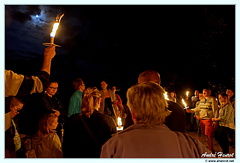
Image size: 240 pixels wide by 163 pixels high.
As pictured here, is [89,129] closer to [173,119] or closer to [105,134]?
[105,134]

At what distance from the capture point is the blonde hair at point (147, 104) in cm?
175

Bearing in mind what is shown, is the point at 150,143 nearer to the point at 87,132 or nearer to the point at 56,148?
the point at 87,132

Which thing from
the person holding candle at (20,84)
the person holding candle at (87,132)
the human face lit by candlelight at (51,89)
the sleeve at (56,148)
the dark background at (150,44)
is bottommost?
the sleeve at (56,148)

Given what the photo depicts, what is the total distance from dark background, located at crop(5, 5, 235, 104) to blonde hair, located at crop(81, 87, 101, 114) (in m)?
4.77

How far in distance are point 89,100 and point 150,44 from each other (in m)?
11.8

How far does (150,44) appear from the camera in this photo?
14.2 metres

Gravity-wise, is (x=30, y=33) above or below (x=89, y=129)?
above

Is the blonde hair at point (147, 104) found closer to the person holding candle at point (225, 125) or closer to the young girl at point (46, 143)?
the young girl at point (46, 143)

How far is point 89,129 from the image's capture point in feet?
9.41

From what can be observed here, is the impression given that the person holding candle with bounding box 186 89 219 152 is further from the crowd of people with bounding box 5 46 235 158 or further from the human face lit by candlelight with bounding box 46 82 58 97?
the human face lit by candlelight with bounding box 46 82 58 97

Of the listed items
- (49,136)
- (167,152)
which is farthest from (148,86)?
(49,136)

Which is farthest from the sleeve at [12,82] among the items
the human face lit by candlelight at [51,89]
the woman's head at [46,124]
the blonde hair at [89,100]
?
the human face lit by candlelight at [51,89]

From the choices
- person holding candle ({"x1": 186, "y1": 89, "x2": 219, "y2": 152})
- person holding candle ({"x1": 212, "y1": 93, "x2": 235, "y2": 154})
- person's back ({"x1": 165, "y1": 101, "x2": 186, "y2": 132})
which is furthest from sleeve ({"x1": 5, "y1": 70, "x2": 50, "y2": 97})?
person holding candle ({"x1": 186, "y1": 89, "x2": 219, "y2": 152})

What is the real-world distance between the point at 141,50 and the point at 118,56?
11.0ft
